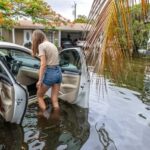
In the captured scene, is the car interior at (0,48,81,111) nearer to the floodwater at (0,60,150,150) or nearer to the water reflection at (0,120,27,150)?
the floodwater at (0,60,150,150)

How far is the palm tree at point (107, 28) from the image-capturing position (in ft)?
8.62

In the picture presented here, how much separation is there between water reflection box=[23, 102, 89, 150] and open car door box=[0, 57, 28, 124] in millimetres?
520

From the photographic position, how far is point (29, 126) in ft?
21.9

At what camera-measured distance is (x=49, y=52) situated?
685 cm

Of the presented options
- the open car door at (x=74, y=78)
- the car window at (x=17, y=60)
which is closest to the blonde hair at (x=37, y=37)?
the car window at (x=17, y=60)

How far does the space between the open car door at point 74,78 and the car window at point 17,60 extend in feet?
2.38

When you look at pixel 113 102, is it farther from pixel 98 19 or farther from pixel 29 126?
pixel 98 19

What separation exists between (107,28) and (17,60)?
581 cm

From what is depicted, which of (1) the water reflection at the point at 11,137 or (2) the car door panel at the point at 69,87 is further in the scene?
(2) the car door panel at the point at 69,87

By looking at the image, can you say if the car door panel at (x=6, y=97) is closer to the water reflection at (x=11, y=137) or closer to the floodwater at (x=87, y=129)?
the water reflection at (x=11, y=137)

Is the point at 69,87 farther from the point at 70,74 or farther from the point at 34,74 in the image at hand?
the point at 34,74

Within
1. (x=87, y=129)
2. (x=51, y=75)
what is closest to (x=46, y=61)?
(x=51, y=75)

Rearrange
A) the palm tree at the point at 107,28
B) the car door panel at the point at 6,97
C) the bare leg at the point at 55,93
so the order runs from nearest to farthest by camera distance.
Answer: the palm tree at the point at 107,28
the car door panel at the point at 6,97
the bare leg at the point at 55,93

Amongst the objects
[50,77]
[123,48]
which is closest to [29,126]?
[50,77]
